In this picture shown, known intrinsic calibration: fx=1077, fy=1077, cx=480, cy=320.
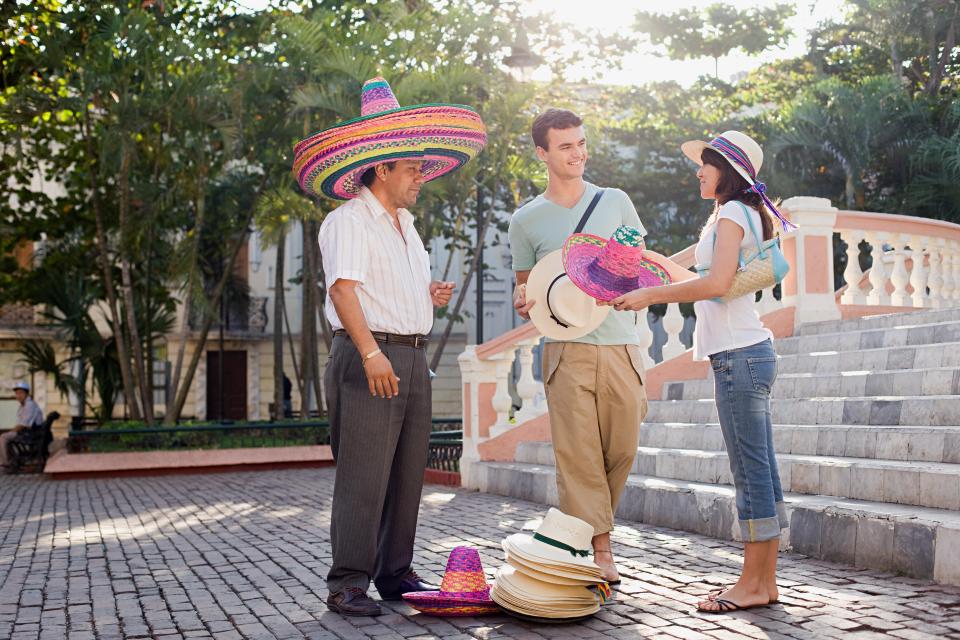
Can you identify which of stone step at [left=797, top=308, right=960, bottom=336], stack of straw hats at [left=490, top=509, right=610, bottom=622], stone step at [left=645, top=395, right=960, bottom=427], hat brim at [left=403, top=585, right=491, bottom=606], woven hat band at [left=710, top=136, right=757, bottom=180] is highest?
woven hat band at [left=710, top=136, right=757, bottom=180]

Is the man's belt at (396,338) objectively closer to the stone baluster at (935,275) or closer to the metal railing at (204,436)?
the stone baluster at (935,275)

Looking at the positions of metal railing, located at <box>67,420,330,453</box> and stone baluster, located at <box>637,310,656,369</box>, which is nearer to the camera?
stone baluster, located at <box>637,310,656,369</box>

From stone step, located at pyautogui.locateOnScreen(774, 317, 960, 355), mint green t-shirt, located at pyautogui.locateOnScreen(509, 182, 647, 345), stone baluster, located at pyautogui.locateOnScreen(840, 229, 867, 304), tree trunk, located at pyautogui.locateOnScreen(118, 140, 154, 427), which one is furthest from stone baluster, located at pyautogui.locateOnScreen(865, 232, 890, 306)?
tree trunk, located at pyautogui.locateOnScreen(118, 140, 154, 427)

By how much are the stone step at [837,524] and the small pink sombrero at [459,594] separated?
1.97 m

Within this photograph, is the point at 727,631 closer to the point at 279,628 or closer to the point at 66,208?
the point at 279,628

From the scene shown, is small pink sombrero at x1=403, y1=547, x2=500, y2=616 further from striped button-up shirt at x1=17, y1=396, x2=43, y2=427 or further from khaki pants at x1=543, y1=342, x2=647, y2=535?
striped button-up shirt at x1=17, y1=396, x2=43, y2=427

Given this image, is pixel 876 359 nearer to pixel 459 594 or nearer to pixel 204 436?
pixel 459 594

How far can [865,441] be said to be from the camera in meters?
6.60

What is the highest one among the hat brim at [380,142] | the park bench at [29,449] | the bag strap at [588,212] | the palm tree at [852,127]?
→ the palm tree at [852,127]

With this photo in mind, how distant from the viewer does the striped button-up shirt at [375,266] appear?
4621mm

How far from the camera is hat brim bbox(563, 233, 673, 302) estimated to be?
14.6 ft

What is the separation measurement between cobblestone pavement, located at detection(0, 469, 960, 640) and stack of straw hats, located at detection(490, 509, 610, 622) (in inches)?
3.5

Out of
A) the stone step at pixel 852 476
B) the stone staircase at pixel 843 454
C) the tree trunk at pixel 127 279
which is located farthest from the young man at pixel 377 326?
the tree trunk at pixel 127 279

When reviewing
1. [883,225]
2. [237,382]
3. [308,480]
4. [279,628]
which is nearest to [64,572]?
[279,628]
